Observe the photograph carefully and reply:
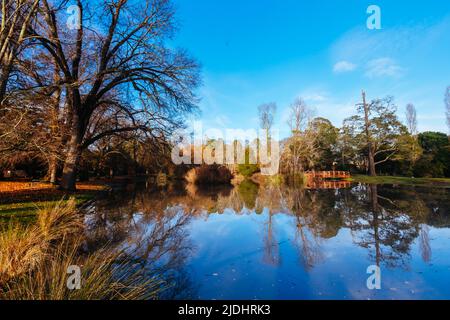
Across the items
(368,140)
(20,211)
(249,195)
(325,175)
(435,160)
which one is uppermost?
(368,140)

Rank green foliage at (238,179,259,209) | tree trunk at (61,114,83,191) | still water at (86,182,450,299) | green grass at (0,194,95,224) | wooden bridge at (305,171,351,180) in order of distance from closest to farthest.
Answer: still water at (86,182,450,299)
green grass at (0,194,95,224)
green foliage at (238,179,259,209)
tree trunk at (61,114,83,191)
wooden bridge at (305,171,351,180)

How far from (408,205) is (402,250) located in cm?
615

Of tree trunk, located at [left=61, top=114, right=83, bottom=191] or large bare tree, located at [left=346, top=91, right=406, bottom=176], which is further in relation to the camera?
large bare tree, located at [left=346, top=91, right=406, bottom=176]

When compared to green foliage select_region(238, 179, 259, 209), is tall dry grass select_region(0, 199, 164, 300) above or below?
above

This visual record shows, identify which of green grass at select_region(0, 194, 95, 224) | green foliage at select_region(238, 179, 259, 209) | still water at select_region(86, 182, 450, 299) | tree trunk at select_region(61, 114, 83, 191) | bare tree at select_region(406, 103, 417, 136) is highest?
bare tree at select_region(406, 103, 417, 136)

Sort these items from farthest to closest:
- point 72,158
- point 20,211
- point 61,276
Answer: point 72,158, point 20,211, point 61,276

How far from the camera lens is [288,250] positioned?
4309 mm

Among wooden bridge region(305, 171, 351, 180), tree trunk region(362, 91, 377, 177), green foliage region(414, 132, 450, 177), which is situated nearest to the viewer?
green foliage region(414, 132, 450, 177)

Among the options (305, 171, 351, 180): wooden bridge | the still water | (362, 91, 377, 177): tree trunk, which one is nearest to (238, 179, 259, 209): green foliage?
the still water

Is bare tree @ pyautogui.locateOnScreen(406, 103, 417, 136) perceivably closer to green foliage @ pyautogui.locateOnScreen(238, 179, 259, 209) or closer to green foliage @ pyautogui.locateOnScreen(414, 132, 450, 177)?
green foliage @ pyautogui.locateOnScreen(414, 132, 450, 177)

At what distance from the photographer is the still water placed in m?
2.82

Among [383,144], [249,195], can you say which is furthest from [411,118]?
[249,195]

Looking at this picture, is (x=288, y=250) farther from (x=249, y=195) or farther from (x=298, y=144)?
(x=298, y=144)

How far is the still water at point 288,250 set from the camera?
9.25 ft
